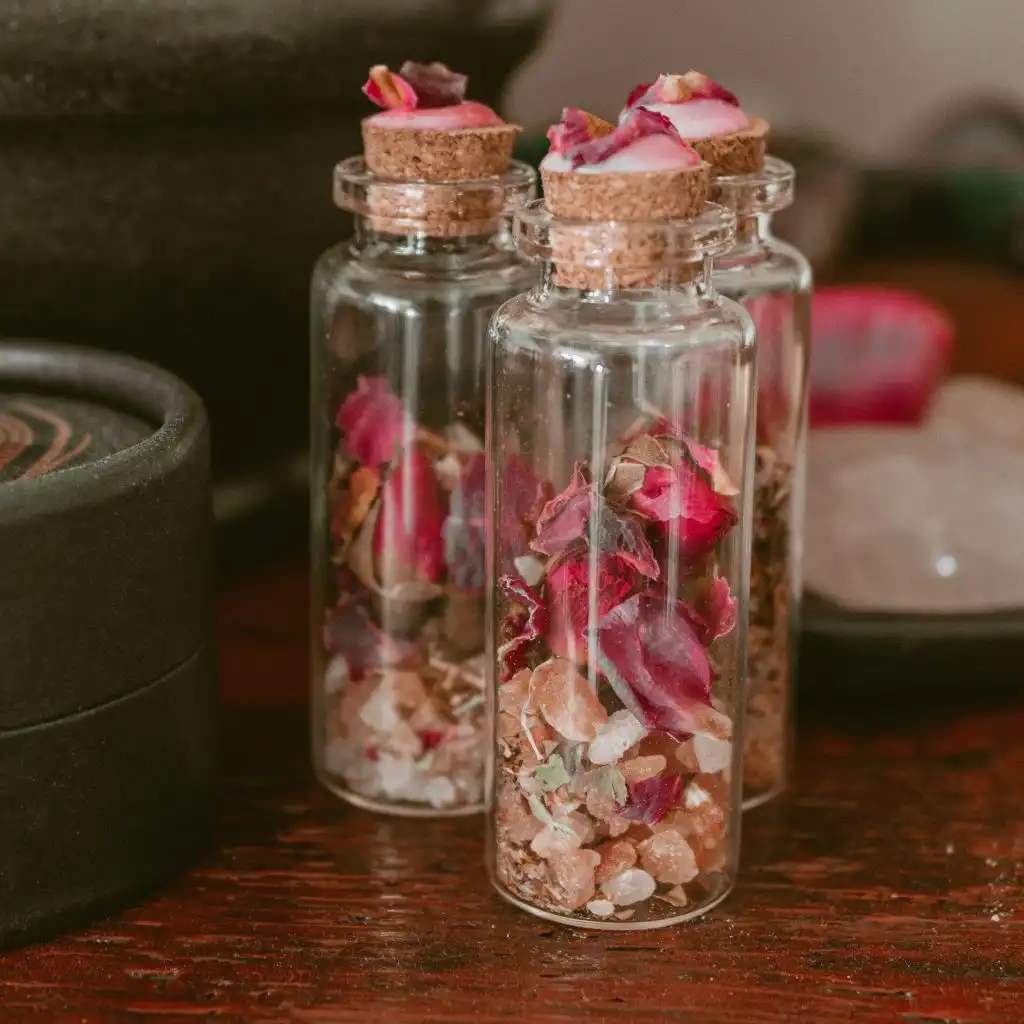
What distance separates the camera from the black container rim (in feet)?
1.77

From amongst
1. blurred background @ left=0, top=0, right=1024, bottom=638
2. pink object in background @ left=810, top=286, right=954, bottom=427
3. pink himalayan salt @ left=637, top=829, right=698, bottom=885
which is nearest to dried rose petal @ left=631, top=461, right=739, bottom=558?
pink himalayan salt @ left=637, top=829, right=698, bottom=885

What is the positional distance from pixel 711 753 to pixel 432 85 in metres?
0.28

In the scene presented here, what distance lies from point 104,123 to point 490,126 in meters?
0.18

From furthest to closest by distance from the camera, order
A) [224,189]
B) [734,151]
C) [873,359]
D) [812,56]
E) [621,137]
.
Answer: [812,56]
[873,359]
[224,189]
[734,151]
[621,137]

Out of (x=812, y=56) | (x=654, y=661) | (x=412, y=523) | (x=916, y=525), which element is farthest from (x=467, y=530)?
(x=812, y=56)

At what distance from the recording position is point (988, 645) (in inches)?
28.0

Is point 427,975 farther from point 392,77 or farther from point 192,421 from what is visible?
point 392,77

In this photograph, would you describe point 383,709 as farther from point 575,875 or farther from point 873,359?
point 873,359

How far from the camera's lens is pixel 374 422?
667mm

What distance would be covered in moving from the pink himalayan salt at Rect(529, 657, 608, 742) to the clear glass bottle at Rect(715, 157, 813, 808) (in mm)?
129

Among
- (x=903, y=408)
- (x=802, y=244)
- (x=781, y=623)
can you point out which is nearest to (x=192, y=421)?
(x=781, y=623)

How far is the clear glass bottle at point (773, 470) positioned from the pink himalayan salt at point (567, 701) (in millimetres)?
129

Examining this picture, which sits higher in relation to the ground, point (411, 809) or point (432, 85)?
point (432, 85)

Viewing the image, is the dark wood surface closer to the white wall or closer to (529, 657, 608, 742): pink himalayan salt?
(529, 657, 608, 742): pink himalayan salt
